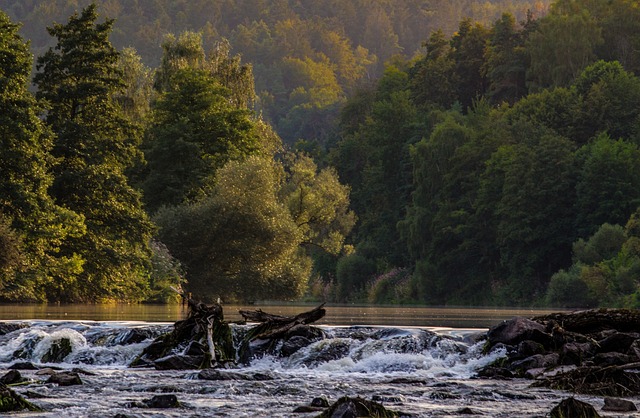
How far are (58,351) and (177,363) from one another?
511cm

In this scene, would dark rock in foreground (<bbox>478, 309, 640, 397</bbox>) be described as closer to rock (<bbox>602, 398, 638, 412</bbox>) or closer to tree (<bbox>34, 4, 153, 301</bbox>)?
rock (<bbox>602, 398, 638, 412</bbox>)

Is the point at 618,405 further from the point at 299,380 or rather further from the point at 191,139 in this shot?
the point at 191,139

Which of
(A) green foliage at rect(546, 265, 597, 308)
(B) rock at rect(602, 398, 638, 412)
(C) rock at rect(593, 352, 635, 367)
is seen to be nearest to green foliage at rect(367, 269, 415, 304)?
(A) green foliage at rect(546, 265, 597, 308)

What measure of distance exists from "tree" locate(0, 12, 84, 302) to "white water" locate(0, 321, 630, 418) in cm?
1845

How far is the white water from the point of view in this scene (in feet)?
66.9

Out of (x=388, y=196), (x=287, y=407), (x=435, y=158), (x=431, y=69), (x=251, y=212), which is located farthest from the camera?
(x=431, y=69)

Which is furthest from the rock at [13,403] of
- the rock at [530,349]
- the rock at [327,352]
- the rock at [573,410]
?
the rock at [530,349]

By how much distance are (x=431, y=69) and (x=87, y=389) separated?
12124cm

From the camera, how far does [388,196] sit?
132250 millimetres

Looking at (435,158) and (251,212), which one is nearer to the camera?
(251,212)

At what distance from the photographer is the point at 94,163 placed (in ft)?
205

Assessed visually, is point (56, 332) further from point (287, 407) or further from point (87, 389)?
point (287, 407)

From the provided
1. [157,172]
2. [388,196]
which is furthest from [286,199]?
[388,196]

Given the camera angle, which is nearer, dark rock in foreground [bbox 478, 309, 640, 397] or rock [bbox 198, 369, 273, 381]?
dark rock in foreground [bbox 478, 309, 640, 397]
